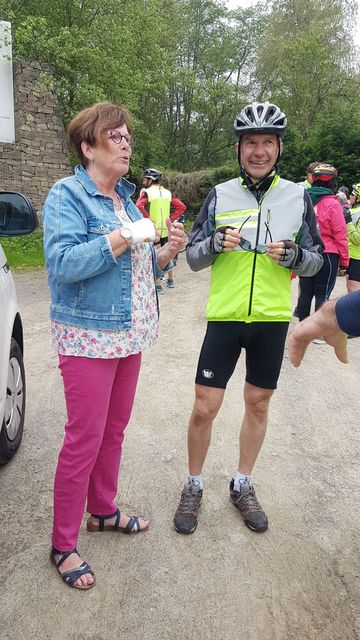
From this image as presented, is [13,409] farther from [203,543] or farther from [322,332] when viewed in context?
[322,332]

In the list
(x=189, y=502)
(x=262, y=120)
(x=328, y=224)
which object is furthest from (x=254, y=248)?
(x=328, y=224)

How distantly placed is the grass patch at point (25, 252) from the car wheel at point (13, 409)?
826cm

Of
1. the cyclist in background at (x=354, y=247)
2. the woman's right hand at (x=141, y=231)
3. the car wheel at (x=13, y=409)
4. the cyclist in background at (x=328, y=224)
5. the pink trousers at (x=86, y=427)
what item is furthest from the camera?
the cyclist in background at (x=354, y=247)

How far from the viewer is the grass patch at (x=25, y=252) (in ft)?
37.8

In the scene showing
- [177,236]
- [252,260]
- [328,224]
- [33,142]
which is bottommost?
[328,224]

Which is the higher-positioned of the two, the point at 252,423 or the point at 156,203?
the point at 156,203

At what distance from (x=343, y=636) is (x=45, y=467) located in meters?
2.00

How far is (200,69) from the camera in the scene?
103 ft

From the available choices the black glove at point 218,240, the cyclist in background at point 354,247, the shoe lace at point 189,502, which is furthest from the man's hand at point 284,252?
the cyclist in background at point 354,247

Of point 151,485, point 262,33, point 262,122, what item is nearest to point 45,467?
point 151,485

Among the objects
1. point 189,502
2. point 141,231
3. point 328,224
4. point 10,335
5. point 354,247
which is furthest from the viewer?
point 354,247

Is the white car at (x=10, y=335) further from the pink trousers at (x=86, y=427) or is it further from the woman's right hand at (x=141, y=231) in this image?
the woman's right hand at (x=141, y=231)

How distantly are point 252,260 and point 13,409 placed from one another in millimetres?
1919

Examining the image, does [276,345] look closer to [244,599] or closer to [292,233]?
[292,233]
